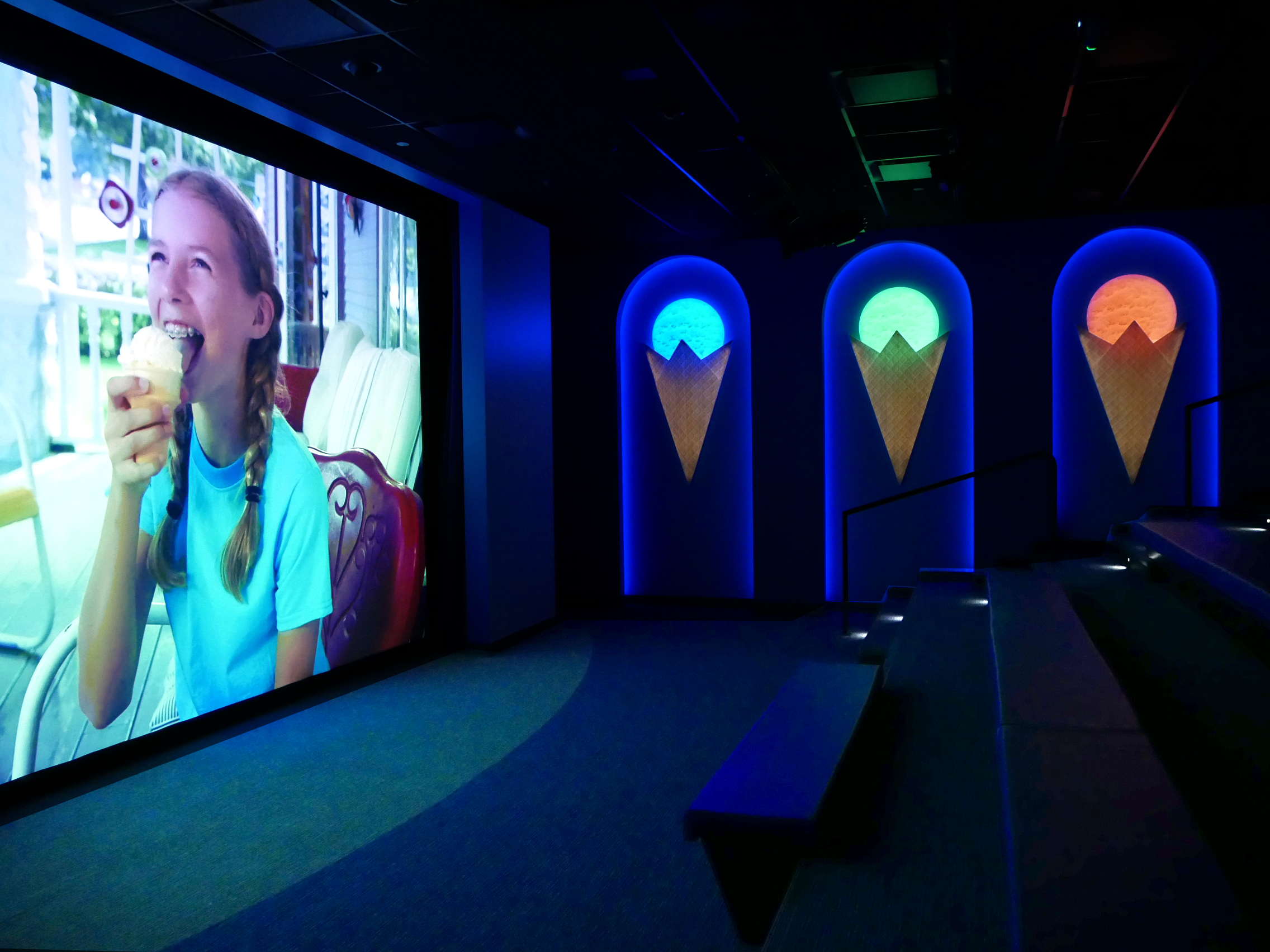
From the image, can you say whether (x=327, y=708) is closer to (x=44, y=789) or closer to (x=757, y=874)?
(x=44, y=789)

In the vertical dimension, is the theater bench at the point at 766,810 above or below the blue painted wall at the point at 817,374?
below

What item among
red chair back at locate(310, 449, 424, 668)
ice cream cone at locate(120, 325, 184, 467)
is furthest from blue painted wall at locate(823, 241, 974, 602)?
ice cream cone at locate(120, 325, 184, 467)

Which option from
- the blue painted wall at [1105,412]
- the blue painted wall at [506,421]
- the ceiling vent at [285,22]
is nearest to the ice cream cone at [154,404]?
the ceiling vent at [285,22]

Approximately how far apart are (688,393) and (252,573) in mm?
4151

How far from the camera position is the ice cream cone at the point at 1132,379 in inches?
266

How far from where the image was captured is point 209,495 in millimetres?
4121

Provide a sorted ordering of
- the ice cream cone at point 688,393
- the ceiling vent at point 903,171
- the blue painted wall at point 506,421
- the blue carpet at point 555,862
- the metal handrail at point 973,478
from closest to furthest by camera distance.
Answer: the blue carpet at point 555,862, the ceiling vent at point 903,171, the blue painted wall at point 506,421, the metal handrail at point 973,478, the ice cream cone at point 688,393

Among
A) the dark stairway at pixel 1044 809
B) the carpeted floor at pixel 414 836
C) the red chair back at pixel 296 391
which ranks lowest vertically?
the carpeted floor at pixel 414 836

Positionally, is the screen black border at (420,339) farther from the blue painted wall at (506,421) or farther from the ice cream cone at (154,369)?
the ice cream cone at (154,369)

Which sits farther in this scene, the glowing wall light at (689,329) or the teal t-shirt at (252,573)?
the glowing wall light at (689,329)

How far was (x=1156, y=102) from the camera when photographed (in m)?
4.60

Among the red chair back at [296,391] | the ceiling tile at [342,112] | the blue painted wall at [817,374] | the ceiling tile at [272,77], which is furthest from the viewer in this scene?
the blue painted wall at [817,374]

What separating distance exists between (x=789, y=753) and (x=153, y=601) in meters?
2.73

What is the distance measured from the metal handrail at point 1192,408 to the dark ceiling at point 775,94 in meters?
1.32
